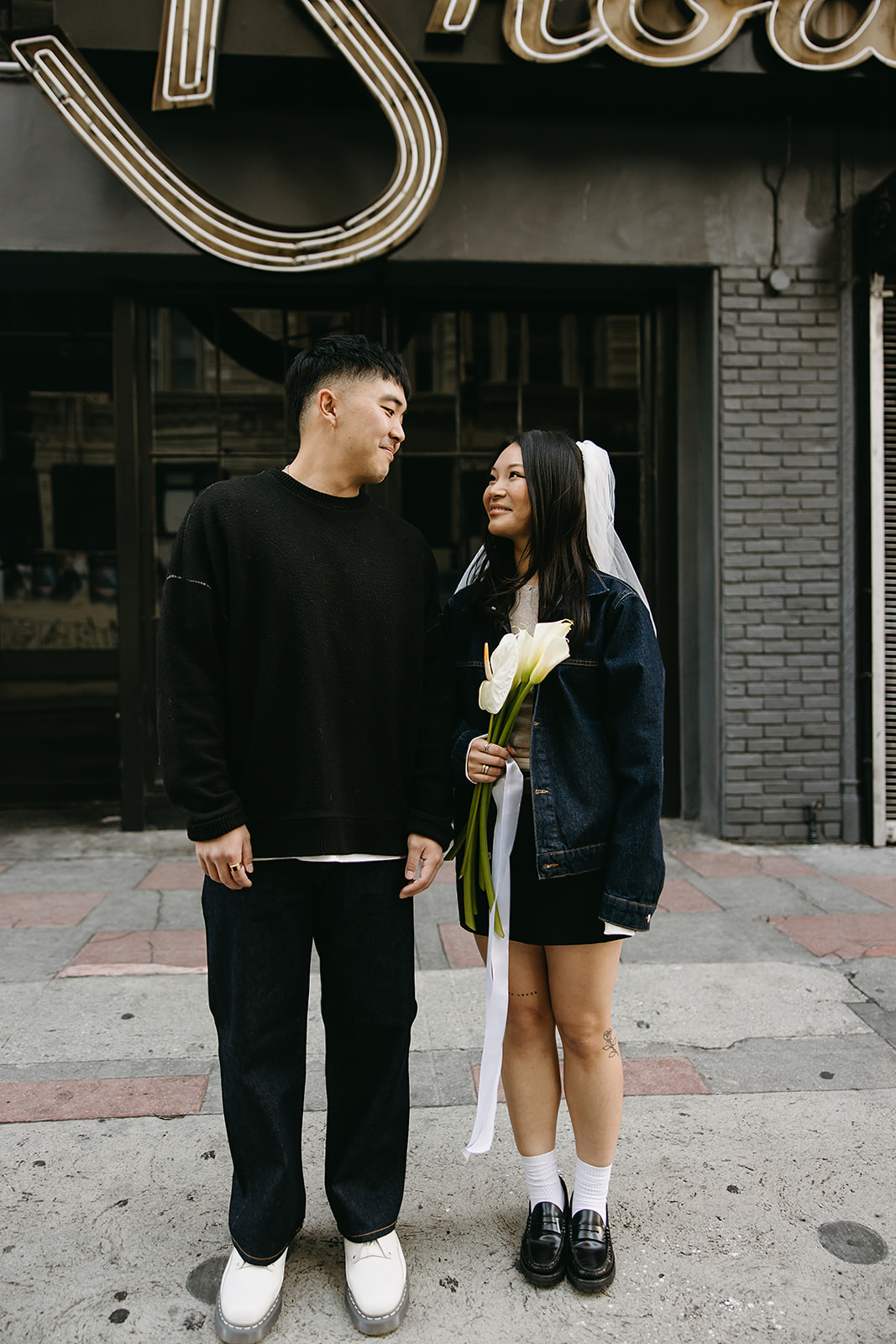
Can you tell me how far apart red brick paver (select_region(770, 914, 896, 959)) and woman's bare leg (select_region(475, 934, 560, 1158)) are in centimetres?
226

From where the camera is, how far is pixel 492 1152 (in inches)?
104

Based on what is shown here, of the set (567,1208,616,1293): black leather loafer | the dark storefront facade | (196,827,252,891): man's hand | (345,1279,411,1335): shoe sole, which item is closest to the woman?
(567,1208,616,1293): black leather loafer

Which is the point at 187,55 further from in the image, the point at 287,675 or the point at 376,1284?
the point at 376,1284

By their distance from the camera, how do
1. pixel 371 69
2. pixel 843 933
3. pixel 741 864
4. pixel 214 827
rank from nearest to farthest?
1. pixel 214 827
2. pixel 843 933
3. pixel 371 69
4. pixel 741 864

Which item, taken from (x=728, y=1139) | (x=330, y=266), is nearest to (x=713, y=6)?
(x=330, y=266)

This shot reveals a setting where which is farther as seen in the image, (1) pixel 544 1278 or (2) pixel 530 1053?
(2) pixel 530 1053

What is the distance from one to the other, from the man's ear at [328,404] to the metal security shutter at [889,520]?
486cm

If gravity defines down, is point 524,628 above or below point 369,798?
above

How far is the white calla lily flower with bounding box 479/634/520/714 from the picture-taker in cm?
201

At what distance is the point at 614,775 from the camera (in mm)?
2172

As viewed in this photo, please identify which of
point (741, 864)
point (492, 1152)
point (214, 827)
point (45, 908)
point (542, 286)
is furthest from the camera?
point (542, 286)

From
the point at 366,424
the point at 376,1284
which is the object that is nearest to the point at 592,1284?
the point at 376,1284

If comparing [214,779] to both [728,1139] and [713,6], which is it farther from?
[713,6]

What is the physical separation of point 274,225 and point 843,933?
4.64 meters
